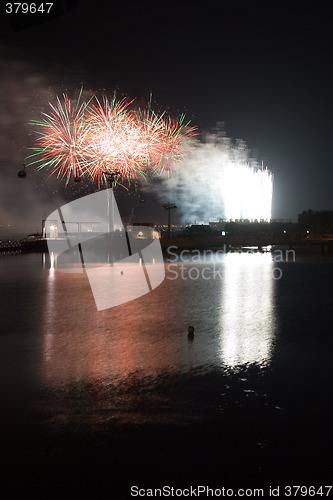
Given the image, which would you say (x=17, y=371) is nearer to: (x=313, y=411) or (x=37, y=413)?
(x=37, y=413)

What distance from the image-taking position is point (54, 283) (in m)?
19.0

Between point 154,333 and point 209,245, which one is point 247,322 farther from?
point 209,245

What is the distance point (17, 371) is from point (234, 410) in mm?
3259

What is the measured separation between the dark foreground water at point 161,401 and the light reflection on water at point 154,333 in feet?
0.13

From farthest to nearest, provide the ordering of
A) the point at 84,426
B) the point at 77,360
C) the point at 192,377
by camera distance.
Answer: the point at 77,360, the point at 192,377, the point at 84,426

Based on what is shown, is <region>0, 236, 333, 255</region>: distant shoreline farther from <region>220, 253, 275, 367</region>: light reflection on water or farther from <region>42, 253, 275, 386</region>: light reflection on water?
<region>42, 253, 275, 386</region>: light reflection on water

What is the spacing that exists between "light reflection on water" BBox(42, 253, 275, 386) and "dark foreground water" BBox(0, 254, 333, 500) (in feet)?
0.13

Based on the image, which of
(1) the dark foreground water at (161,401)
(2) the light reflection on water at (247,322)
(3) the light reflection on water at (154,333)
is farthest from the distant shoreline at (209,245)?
(1) the dark foreground water at (161,401)

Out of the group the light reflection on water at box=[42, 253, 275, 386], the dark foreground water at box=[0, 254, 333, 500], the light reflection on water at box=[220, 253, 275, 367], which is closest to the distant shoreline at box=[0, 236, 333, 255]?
the light reflection on water at box=[220, 253, 275, 367]

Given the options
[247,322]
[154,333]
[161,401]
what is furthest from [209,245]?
[161,401]

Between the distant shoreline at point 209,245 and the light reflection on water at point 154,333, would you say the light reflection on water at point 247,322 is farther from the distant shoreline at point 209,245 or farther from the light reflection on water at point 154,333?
the distant shoreline at point 209,245

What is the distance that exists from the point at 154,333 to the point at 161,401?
395 cm

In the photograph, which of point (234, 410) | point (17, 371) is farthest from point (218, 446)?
A: point (17, 371)

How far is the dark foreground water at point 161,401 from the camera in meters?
3.92
